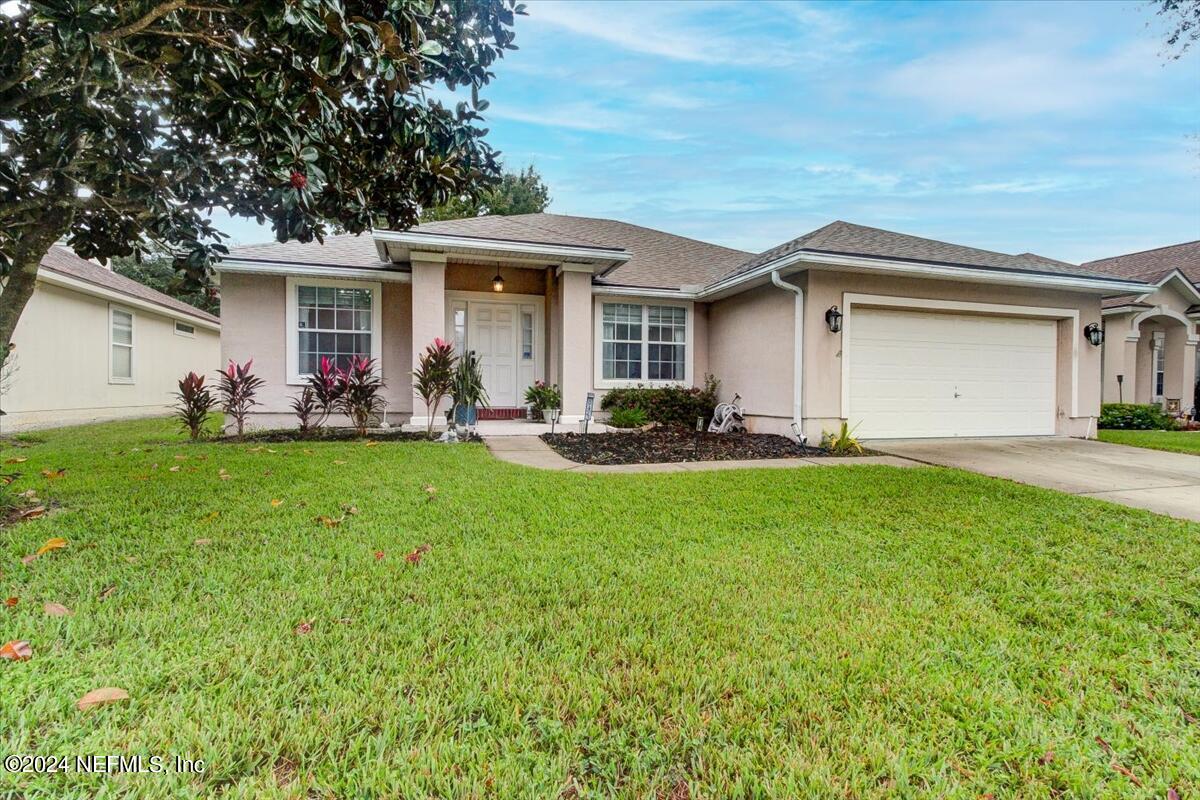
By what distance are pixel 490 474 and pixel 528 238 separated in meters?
5.11

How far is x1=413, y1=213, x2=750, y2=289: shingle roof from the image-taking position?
9.95 metres

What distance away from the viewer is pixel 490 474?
5.84 meters

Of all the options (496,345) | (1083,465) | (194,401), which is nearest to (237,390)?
(194,401)

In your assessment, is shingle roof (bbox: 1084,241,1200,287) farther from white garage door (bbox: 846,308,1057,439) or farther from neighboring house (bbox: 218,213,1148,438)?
neighboring house (bbox: 218,213,1148,438)

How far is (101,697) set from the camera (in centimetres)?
182

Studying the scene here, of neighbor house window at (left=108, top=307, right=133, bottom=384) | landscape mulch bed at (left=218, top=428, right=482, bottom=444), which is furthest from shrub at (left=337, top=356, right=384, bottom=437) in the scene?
neighbor house window at (left=108, top=307, right=133, bottom=384)

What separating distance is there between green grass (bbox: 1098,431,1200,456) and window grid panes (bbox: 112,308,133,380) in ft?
71.3

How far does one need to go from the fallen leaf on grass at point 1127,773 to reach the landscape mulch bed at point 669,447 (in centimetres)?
545

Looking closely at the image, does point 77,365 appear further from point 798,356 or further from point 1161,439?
point 1161,439

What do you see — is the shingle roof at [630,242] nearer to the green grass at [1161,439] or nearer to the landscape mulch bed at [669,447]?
the landscape mulch bed at [669,447]

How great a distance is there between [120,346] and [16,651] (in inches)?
622

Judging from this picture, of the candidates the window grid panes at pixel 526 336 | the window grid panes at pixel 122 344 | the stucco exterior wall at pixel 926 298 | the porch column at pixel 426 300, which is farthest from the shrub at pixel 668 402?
the window grid panes at pixel 122 344

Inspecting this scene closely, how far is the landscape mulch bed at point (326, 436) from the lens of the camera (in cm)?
841

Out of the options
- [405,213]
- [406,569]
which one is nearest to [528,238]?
[405,213]
